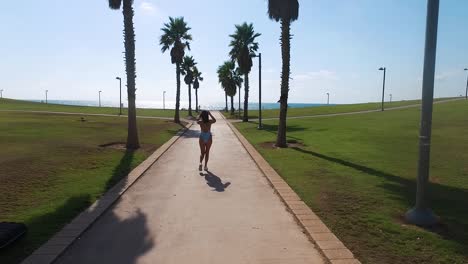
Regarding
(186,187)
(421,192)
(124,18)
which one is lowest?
(186,187)

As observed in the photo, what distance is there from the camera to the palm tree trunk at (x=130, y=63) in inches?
702

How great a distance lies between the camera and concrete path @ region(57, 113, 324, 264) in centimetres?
520

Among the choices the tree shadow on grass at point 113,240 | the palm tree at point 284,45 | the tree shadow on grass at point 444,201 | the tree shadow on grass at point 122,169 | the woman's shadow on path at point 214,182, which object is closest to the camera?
the tree shadow on grass at point 113,240

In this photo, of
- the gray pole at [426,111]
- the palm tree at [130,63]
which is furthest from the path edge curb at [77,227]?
the palm tree at [130,63]

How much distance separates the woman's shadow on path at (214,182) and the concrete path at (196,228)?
0.04 ft

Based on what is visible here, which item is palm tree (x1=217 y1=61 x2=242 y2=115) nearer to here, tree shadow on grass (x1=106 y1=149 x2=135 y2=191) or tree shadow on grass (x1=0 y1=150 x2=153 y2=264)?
tree shadow on grass (x1=106 y1=149 x2=135 y2=191)

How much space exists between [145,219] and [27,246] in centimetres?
199

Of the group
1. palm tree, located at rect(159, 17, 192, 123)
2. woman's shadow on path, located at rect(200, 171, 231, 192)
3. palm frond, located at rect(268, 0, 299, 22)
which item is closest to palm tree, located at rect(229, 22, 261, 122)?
palm tree, located at rect(159, 17, 192, 123)

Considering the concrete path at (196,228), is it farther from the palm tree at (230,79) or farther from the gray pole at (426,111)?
the palm tree at (230,79)

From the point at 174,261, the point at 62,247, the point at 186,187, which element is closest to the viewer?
the point at 174,261

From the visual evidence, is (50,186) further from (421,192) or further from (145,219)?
(421,192)

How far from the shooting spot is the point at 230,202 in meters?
8.10

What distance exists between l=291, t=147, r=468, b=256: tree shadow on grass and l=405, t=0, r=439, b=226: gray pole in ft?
1.03

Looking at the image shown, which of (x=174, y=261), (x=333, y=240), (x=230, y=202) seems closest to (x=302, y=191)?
(x=230, y=202)
